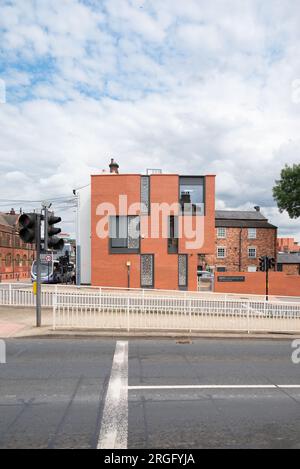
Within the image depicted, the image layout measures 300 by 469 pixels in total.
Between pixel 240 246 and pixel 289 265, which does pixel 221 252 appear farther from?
pixel 289 265

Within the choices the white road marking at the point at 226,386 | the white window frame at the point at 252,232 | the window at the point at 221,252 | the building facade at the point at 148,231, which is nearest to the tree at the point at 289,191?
the white window frame at the point at 252,232

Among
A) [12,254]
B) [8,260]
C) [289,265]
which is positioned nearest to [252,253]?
[289,265]

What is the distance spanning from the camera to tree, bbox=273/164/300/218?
112 ft

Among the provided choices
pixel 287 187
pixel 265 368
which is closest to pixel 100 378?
pixel 265 368

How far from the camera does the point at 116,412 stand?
4.57 meters

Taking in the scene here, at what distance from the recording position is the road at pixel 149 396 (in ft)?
12.9

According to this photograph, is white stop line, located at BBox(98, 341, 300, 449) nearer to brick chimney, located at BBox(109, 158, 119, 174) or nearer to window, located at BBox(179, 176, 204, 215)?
window, located at BBox(179, 176, 204, 215)

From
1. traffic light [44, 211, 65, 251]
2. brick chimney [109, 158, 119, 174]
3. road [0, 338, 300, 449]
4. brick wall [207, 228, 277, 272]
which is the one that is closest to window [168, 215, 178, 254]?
brick chimney [109, 158, 119, 174]

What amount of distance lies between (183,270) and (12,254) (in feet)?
116

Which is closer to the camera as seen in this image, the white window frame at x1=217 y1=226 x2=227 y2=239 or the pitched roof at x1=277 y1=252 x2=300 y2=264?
the white window frame at x1=217 y1=226 x2=227 y2=239

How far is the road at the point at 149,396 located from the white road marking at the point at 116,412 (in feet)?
0.05

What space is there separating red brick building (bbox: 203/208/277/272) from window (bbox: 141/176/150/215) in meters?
21.7
